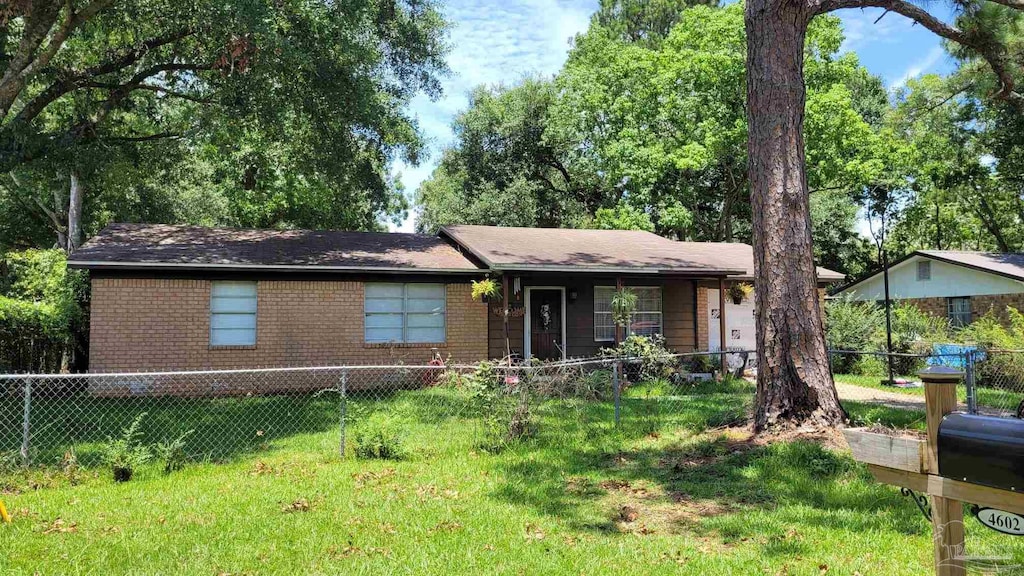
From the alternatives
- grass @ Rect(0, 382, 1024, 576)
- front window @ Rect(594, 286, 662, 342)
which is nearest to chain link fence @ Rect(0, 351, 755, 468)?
grass @ Rect(0, 382, 1024, 576)

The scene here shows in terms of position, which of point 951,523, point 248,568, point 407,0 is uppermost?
point 407,0

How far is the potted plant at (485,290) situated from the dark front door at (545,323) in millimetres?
1318

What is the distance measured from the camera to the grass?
443cm

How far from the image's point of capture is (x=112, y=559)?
14.7 feet

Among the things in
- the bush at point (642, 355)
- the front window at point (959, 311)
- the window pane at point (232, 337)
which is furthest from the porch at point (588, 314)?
the front window at point (959, 311)

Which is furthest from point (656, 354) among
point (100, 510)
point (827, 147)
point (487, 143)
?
point (487, 143)

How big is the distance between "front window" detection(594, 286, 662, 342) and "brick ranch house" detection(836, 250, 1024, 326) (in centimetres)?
781

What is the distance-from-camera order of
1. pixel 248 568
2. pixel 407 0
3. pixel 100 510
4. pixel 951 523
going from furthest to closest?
1. pixel 407 0
2. pixel 100 510
3. pixel 248 568
4. pixel 951 523

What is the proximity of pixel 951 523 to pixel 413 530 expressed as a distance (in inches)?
148

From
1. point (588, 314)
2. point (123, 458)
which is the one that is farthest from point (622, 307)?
point (123, 458)

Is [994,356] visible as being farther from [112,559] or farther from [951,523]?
[112,559]

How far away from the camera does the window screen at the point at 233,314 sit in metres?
13.6

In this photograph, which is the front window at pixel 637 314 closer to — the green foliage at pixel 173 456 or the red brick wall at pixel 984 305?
the red brick wall at pixel 984 305

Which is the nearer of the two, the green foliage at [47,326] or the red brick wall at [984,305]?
the green foliage at [47,326]
